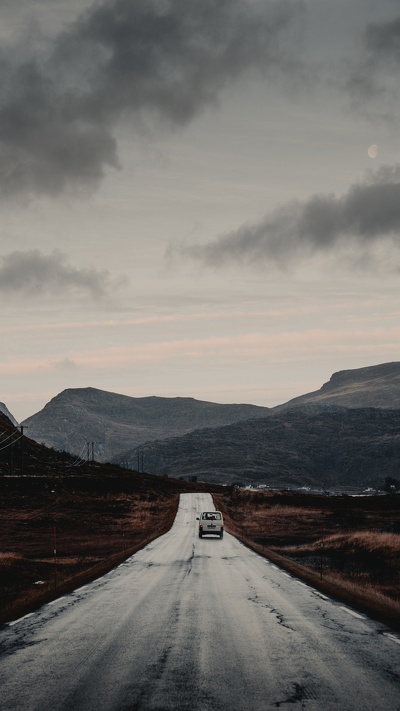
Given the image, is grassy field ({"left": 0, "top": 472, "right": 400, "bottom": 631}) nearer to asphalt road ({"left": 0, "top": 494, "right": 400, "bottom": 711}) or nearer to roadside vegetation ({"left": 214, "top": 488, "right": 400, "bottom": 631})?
roadside vegetation ({"left": 214, "top": 488, "right": 400, "bottom": 631})

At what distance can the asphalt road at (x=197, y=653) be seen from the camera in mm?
8016

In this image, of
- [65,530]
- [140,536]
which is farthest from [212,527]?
[65,530]

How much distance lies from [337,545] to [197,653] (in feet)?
121

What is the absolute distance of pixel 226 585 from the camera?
20.5m

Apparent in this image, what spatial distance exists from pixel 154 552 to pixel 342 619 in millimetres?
21598

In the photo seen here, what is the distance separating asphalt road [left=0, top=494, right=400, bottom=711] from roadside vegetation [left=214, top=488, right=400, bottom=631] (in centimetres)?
173

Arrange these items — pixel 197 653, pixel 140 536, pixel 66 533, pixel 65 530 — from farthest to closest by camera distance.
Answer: pixel 65 530 < pixel 66 533 < pixel 140 536 < pixel 197 653

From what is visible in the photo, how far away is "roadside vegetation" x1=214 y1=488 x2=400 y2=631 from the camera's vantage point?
19.2 metres

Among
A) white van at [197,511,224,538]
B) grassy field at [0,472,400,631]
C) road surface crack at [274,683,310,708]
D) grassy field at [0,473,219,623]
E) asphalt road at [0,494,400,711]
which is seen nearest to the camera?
road surface crack at [274,683,310,708]

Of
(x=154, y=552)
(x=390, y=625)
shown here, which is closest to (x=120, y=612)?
(x=390, y=625)

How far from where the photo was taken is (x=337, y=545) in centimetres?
4506

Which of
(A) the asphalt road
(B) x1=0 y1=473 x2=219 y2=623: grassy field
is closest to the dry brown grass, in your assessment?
(B) x1=0 y1=473 x2=219 y2=623: grassy field

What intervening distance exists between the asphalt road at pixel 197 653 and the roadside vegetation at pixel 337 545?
1732mm

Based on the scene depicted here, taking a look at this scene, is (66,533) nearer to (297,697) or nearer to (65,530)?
(65,530)
